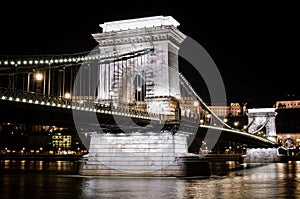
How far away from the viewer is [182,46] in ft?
147

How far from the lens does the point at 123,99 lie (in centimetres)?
3872

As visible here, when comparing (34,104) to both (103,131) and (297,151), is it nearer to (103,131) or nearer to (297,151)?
(103,131)

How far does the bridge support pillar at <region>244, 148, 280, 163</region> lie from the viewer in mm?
71438

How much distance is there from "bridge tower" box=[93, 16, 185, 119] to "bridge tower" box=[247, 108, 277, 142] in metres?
43.3

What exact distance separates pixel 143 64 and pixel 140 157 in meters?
10.9

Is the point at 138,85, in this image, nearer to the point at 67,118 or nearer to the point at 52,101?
the point at 67,118

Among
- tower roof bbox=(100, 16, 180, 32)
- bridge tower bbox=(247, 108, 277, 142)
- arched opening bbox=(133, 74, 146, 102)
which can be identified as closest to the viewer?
tower roof bbox=(100, 16, 180, 32)

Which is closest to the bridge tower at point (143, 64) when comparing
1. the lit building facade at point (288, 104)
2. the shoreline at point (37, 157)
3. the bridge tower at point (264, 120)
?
the shoreline at point (37, 157)

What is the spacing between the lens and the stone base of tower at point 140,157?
29.5 meters

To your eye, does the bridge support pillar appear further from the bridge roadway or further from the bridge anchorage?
the bridge roadway

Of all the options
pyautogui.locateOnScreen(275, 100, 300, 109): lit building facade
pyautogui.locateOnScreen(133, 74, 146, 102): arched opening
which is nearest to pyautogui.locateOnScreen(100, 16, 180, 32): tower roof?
pyautogui.locateOnScreen(133, 74, 146, 102): arched opening

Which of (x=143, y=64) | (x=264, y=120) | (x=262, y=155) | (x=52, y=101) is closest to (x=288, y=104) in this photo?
(x=264, y=120)

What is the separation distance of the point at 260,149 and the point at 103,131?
154ft

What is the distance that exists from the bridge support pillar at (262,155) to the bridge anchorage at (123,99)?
22.0m
